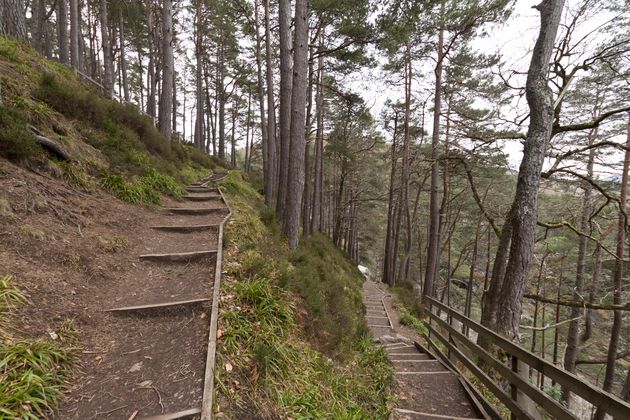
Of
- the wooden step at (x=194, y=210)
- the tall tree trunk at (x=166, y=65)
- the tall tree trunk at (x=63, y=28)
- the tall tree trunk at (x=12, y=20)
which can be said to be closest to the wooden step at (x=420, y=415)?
the wooden step at (x=194, y=210)

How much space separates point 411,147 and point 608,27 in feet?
29.1

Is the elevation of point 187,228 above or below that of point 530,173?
below

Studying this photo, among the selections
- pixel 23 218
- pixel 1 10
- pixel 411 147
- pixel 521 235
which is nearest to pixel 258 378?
pixel 23 218

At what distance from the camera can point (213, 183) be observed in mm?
9234

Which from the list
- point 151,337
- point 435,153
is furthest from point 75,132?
point 435,153

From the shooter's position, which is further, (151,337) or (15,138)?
(15,138)

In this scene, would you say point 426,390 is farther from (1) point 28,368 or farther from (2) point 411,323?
(2) point 411,323

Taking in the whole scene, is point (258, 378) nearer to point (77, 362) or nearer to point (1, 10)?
point (77, 362)

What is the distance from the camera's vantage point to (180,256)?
12.9ft

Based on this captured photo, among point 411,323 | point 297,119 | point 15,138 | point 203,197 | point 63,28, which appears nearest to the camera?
point 15,138

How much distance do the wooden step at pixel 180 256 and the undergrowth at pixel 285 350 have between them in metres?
0.32

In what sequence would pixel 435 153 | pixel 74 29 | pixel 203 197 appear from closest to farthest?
pixel 203 197 → pixel 435 153 → pixel 74 29

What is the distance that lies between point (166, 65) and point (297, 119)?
6.35m

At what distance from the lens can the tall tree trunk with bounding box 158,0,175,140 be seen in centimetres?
848
